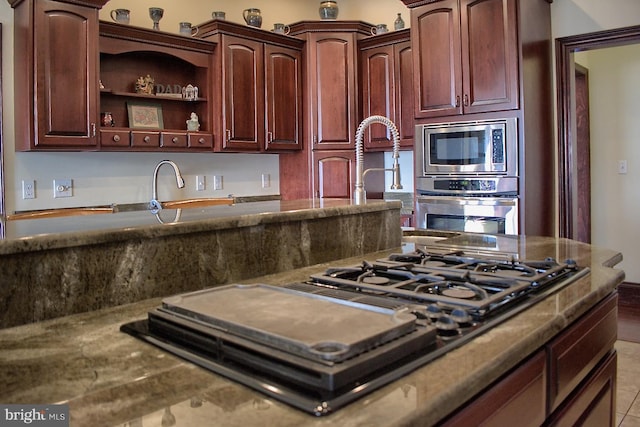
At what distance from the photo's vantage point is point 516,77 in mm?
3469

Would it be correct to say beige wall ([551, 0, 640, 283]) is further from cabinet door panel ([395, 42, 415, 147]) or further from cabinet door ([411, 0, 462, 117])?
cabinet door ([411, 0, 462, 117])

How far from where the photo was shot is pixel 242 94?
4277 mm

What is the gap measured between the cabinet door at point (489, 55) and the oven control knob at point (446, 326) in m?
2.86

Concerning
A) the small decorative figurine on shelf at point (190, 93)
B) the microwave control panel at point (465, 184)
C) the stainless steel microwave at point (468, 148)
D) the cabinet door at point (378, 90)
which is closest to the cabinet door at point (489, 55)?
the stainless steel microwave at point (468, 148)

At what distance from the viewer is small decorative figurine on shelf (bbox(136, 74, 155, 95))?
397 cm

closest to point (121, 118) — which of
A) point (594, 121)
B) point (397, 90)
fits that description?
point (397, 90)

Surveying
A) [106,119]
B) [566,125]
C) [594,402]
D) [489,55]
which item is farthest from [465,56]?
[594,402]

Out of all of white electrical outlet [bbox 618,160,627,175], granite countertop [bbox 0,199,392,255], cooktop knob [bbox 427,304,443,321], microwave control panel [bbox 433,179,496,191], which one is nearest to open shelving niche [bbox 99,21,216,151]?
microwave control panel [bbox 433,179,496,191]

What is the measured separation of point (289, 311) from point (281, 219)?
666mm

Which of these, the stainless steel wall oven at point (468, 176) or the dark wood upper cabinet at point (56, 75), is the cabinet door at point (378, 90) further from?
the dark wood upper cabinet at point (56, 75)

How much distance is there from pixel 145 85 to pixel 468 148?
2373 millimetres

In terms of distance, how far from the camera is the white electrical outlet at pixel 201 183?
14.5 feet

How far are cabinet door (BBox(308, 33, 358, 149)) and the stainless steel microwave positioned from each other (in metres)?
0.89

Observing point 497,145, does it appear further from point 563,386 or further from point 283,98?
point 563,386
